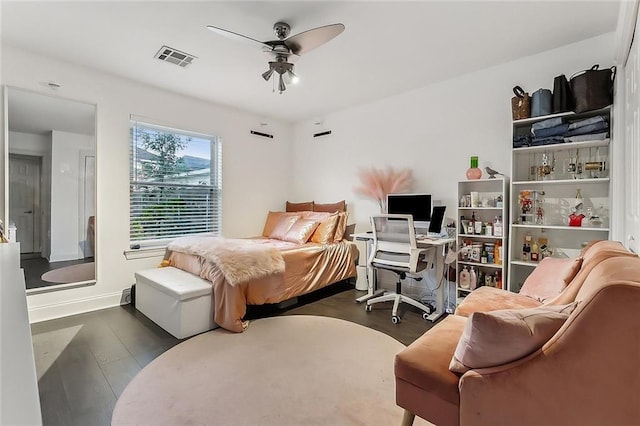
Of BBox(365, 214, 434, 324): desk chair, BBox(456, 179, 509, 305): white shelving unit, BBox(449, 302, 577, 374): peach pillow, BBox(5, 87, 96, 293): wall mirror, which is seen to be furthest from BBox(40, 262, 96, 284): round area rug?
BBox(456, 179, 509, 305): white shelving unit

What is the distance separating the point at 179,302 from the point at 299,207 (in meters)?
2.66

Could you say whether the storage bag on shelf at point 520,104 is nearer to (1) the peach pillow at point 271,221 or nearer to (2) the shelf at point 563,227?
(2) the shelf at point 563,227

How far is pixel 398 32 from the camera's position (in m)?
2.50

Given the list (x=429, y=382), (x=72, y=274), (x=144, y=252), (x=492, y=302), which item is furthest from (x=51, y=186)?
(x=492, y=302)

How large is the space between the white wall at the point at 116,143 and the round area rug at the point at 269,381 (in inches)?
63.4

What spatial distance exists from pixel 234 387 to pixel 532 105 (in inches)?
130

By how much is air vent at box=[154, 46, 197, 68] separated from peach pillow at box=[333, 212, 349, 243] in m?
2.49

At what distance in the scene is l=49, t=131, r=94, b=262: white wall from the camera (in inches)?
120

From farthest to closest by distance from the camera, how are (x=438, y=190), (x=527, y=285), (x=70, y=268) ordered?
(x=438, y=190), (x=70, y=268), (x=527, y=285)

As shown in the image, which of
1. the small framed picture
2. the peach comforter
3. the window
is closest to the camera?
the peach comforter

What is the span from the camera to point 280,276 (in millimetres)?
3014

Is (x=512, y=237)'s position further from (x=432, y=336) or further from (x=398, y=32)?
(x=398, y=32)

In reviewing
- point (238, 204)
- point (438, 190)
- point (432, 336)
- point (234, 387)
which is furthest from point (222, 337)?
point (438, 190)

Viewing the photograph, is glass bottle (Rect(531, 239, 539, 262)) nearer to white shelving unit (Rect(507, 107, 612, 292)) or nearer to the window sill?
white shelving unit (Rect(507, 107, 612, 292))
